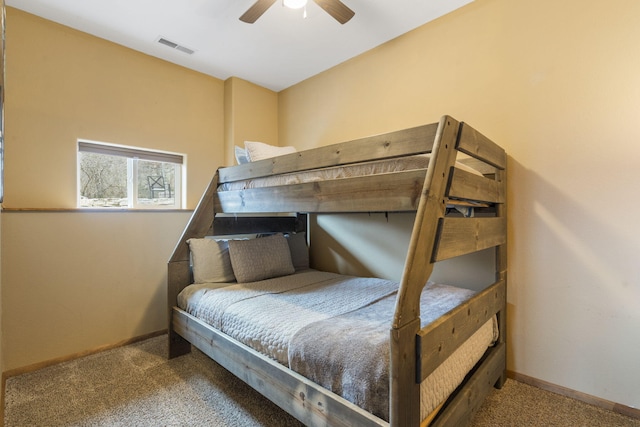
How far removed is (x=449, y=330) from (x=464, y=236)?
38cm

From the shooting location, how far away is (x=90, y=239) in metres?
2.31

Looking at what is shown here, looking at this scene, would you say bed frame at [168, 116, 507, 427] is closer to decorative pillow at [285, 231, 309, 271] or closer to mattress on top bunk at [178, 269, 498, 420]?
mattress on top bunk at [178, 269, 498, 420]

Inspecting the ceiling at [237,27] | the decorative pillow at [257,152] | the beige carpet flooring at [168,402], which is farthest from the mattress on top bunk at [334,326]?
the ceiling at [237,27]

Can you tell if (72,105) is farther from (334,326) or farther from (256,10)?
(334,326)

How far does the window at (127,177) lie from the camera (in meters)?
2.41

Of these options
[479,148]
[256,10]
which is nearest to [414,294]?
[479,148]

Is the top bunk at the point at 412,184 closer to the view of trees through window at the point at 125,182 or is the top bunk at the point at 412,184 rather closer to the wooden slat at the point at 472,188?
the wooden slat at the point at 472,188

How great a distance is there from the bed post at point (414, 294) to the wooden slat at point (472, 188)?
0.10 meters

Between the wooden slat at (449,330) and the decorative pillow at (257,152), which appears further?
the decorative pillow at (257,152)

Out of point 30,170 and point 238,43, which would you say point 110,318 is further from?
point 238,43

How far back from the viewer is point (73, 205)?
2.26 meters

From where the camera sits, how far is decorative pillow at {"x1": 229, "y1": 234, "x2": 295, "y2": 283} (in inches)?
93.2

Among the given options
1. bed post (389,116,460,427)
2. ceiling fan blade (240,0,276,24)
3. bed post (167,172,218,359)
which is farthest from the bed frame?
ceiling fan blade (240,0,276,24)

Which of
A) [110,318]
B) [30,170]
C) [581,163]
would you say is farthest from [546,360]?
[30,170]
